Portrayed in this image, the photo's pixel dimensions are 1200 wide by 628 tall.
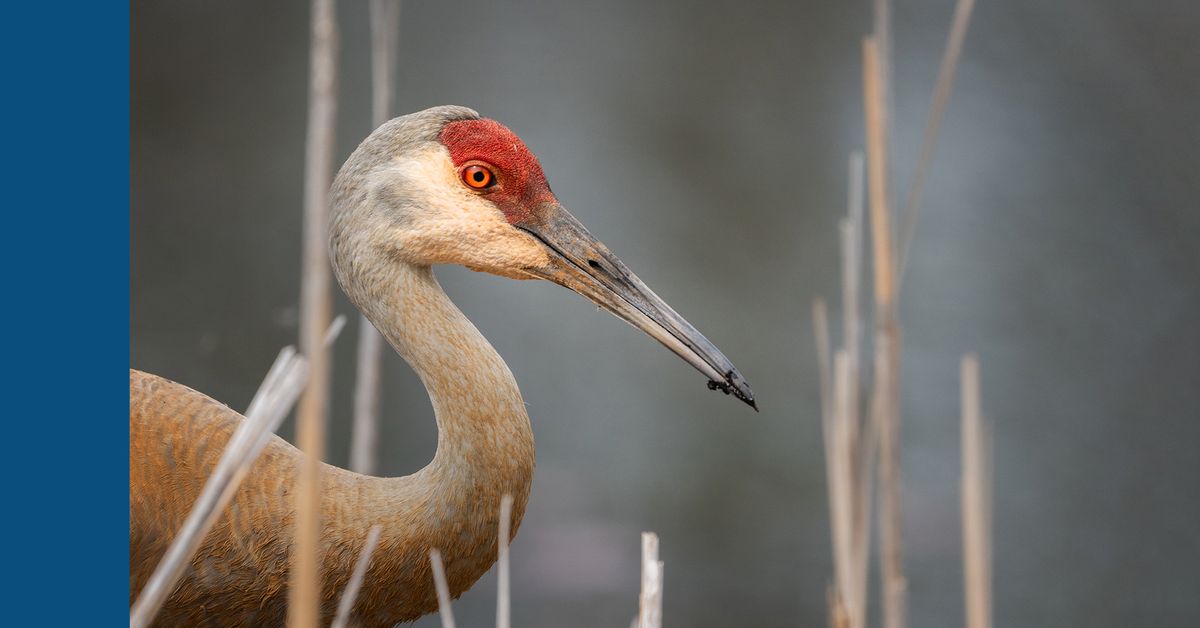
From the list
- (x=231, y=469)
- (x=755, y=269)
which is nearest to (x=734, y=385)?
(x=231, y=469)

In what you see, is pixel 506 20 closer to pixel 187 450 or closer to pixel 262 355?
pixel 262 355

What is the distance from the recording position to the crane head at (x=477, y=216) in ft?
5.79

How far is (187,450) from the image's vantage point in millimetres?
1759

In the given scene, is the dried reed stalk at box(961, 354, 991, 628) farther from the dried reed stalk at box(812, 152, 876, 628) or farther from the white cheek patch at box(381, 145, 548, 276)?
the white cheek patch at box(381, 145, 548, 276)

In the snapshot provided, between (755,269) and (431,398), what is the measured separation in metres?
3.57

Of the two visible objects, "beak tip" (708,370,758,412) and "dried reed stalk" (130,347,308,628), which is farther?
"beak tip" (708,370,758,412)

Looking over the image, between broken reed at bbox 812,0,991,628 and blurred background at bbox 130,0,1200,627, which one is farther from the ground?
blurred background at bbox 130,0,1200,627

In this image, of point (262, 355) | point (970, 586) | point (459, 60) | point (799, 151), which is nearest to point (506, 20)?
point (459, 60)

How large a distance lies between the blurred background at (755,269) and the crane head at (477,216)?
7.15 ft

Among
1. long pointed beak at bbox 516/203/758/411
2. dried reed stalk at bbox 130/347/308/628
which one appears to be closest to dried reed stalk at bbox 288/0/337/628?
dried reed stalk at bbox 130/347/308/628

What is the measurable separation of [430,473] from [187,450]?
326 millimetres

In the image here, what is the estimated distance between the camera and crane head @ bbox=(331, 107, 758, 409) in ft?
5.79

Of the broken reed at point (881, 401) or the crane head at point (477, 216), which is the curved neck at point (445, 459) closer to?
the crane head at point (477, 216)

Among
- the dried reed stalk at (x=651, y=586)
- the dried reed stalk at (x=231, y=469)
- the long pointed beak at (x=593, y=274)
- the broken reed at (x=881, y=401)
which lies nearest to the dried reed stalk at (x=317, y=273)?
the dried reed stalk at (x=231, y=469)
